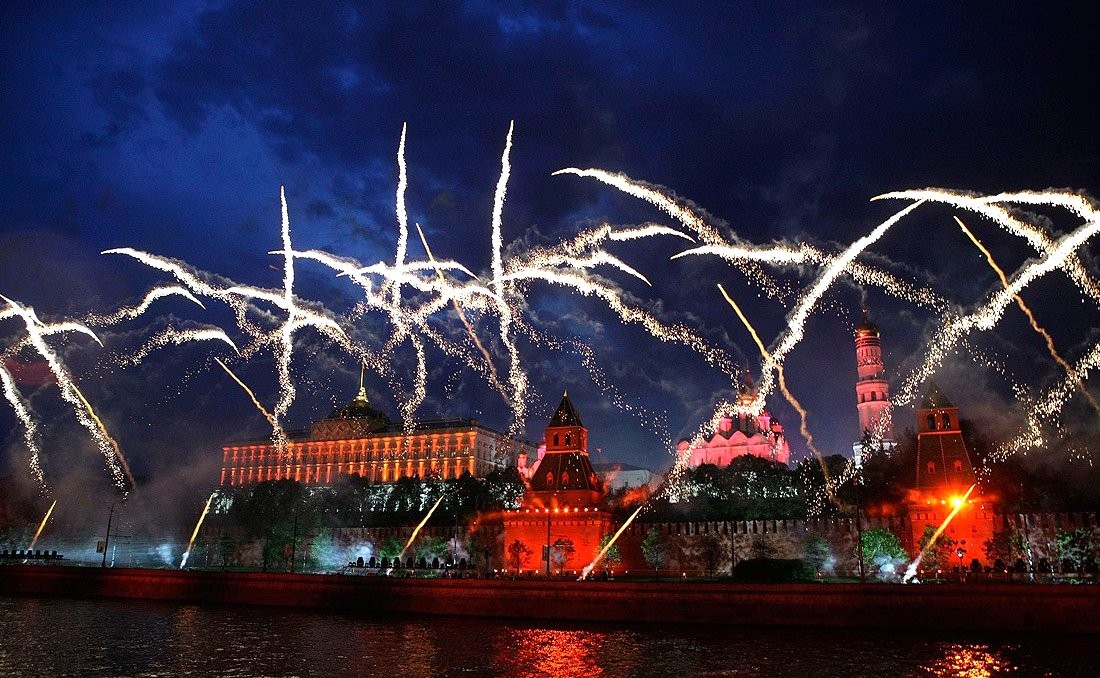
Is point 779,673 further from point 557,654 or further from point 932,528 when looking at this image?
point 932,528

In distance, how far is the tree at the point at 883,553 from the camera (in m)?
52.3

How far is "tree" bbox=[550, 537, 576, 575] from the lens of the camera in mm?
57469

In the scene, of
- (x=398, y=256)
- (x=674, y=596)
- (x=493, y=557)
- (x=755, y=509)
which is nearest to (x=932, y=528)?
(x=755, y=509)

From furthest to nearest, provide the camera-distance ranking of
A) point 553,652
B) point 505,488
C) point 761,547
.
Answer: point 505,488 → point 761,547 → point 553,652

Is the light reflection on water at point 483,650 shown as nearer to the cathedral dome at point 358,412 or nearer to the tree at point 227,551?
the tree at point 227,551

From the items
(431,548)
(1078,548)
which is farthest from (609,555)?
(1078,548)

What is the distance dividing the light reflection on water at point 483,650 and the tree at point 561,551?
18.3 metres

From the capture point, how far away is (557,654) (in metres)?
29.8

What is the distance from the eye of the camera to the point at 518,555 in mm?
58125

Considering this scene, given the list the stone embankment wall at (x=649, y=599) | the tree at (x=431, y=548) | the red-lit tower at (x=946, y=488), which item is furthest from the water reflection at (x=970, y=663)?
the tree at (x=431, y=548)

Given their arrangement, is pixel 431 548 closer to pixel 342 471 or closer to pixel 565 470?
pixel 565 470

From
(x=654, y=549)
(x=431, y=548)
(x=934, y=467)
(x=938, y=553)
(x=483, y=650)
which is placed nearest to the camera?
(x=483, y=650)

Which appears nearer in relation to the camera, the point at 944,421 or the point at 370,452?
the point at 944,421

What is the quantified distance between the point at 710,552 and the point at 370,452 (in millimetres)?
89480
